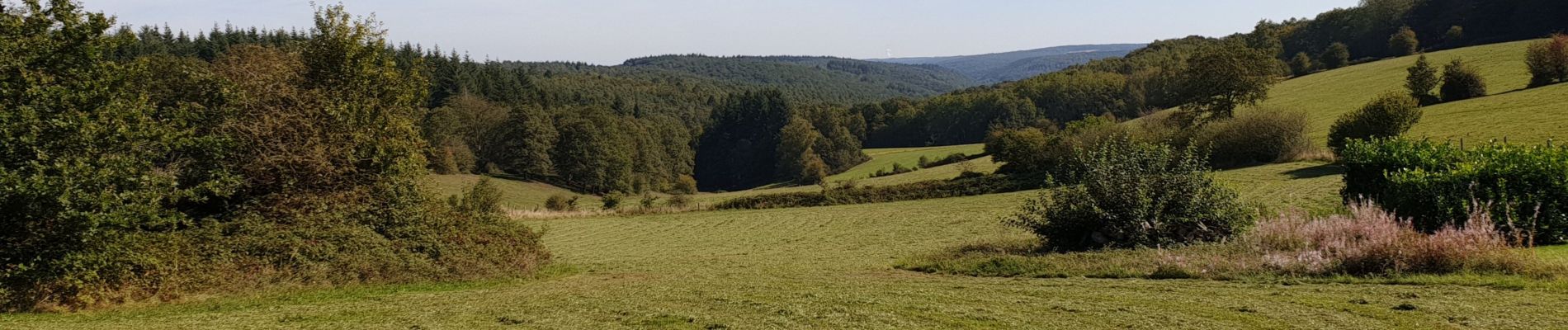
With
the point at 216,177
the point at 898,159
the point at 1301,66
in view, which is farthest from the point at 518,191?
the point at 1301,66

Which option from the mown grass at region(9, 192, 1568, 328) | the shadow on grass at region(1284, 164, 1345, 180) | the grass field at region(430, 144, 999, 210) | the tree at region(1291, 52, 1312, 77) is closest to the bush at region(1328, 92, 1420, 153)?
the shadow on grass at region(1284, 164, 1345, 180)

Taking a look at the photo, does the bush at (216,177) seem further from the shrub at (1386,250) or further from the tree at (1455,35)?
the tree at (1455,35)

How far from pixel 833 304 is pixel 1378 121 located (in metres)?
42.4

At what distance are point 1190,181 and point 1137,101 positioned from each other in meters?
98.4

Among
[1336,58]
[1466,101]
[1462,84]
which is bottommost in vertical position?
[1466,101]

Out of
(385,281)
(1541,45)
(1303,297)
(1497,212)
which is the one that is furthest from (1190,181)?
(1541,45)

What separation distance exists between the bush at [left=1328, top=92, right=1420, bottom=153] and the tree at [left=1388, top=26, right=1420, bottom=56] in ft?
212

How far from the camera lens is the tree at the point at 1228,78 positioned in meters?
49.9

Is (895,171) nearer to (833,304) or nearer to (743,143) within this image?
(743,143)

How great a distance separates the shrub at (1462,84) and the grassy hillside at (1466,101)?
3.56ft

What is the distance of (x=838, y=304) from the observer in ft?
31.4

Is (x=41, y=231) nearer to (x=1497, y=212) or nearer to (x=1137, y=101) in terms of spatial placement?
(x=1497, y=212)

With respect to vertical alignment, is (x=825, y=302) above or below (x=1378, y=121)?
above

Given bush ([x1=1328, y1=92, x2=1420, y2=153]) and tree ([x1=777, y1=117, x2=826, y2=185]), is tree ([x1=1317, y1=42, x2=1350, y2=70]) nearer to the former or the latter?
bush ([x1=1328, y1=92, x2=1420, y2=153])
